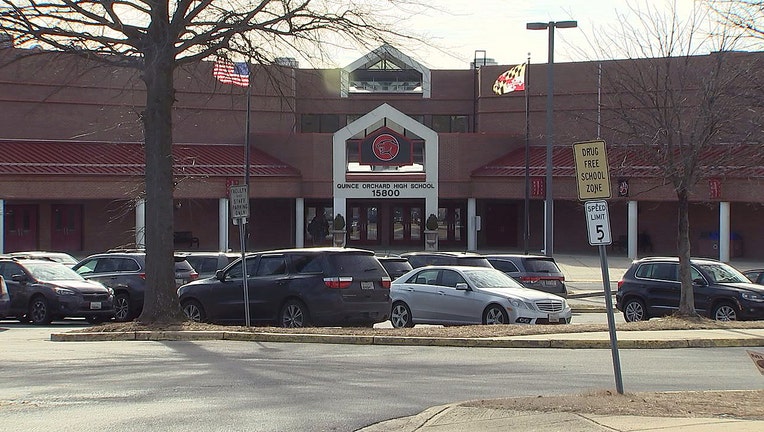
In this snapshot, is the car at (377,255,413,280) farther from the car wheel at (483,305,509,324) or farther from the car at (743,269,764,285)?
the car at (743,269,764,285)

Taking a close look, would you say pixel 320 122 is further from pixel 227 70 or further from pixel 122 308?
pixel 227 70

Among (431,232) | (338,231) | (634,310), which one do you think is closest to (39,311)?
(634,310)

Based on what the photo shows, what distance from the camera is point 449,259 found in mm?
27000

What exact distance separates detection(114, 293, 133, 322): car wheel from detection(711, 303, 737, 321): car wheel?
13.9 metres

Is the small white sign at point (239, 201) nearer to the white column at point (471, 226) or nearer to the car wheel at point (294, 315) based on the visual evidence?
the car wheel at point (294, 315)

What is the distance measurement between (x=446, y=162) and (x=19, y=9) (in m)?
35.7

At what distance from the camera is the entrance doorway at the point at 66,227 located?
4909 centimetres

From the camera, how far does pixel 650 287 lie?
73.4ft

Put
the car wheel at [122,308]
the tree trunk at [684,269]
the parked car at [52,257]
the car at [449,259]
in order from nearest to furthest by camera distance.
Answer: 1. the tree trunk at [684,269]
2. the car wheel at [122,308]
3. the car at [449,259]
4. the parked car at [52,257]

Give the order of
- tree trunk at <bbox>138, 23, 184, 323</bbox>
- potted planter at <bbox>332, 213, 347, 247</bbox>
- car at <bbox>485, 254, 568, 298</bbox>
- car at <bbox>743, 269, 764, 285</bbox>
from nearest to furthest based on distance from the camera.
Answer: tree trunk at <bbox>138, 23, 184, 323</bbox> < car at <bbox>743, 269, 764, 285</bbox> < car at <bbox>485, 254, 568, 298</bbox> < potted planter at <bbox>332, 213, 347, 247</bbox>

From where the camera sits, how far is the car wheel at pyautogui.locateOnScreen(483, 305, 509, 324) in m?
19.5

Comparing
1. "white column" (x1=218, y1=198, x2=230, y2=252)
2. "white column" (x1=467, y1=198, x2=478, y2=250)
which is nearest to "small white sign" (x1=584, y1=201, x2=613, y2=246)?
"white column" (x1=467, y1=198, x2=478, y2=250)

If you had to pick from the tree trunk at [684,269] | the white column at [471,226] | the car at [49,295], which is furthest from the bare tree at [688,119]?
the white column at [471,226]

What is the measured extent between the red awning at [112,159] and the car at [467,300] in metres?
24.3
